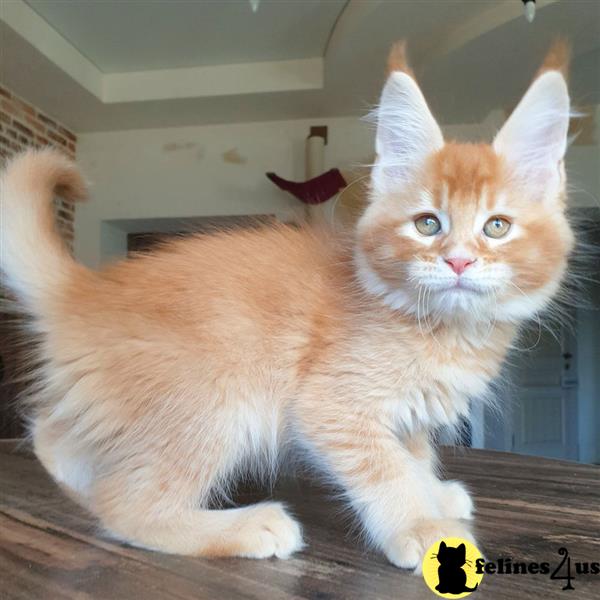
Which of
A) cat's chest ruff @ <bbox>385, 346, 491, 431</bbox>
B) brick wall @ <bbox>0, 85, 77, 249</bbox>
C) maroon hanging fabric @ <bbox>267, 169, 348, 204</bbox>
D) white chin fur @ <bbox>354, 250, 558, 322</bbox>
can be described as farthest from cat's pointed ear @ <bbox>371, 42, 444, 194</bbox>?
brick wall @ <bbox>0, 85, 77, 249</bbox>

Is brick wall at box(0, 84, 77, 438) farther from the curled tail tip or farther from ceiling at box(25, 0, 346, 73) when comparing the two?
the curled tail tip

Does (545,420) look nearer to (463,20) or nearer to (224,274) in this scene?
(463,20)

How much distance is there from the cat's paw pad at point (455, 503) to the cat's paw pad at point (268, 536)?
0.24 m

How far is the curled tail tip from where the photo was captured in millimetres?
911

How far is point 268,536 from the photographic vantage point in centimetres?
70

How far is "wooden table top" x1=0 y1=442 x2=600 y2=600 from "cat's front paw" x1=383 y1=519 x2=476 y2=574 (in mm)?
16

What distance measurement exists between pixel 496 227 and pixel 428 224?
9 cm

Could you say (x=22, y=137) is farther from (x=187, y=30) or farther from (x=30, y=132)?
(x=187, y=30)

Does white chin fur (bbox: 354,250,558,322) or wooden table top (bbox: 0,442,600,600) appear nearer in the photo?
wooden table top (bbox: 0,442,600,600)

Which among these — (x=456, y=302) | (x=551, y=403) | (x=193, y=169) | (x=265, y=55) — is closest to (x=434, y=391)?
(x=456, y=302)

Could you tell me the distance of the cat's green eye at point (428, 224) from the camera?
76cm

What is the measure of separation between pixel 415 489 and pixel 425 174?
0.42m

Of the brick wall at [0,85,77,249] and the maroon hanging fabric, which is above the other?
the brick wall at [0,85,77,249]

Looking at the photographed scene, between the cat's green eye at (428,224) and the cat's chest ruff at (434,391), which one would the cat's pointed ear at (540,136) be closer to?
the cat's green eye at (428,224)
